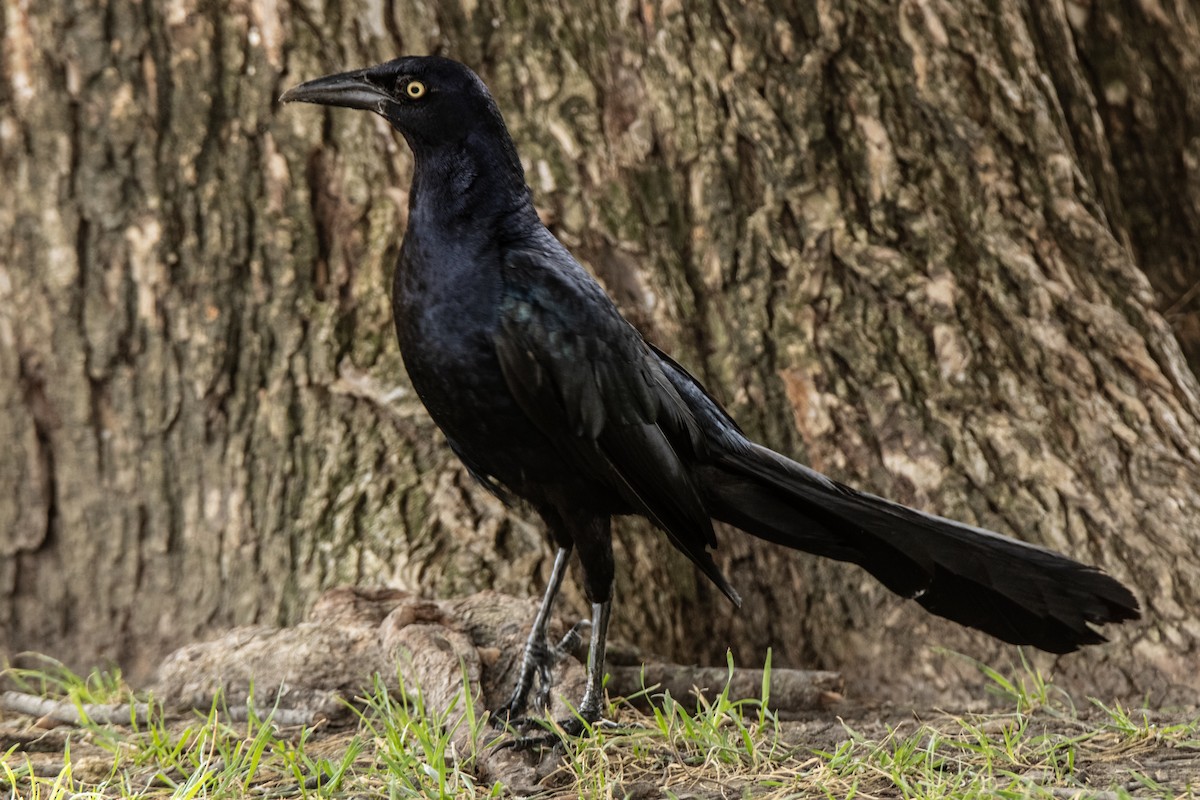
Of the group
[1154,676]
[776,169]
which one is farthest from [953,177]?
[1154,676]

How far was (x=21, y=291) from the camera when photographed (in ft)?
14.0

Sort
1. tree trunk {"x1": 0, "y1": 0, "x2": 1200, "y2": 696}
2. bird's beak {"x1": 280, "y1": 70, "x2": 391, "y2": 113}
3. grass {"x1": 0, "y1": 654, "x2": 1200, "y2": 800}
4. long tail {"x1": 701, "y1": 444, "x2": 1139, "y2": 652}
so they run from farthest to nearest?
tree trunk {"x1": 0, "y1": 0, "x2": 1200, "y2": 696} → bird's beak {"x1": 280, "y1": 70, "x2": 391, "y2": 113} → long tail {"x1": 701, "y1": 444, "x2": 1139, "y2": 652} → grass {"x1": 0, "y1": 654, "x2": 1200, "y2": 800}

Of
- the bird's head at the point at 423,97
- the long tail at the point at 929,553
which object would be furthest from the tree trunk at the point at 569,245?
the bird's head at the point at 423,97

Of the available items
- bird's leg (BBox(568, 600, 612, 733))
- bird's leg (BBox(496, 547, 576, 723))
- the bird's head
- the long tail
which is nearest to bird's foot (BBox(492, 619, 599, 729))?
bird's leg (BBox(496, 547, 576, 723))

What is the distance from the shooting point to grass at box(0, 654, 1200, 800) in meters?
2.91

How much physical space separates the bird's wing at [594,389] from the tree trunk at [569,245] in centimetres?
86

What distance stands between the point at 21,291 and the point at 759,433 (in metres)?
2.60

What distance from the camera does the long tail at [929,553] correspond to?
3303 millimetres

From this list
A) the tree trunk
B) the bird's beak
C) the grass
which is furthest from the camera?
the tree trunk

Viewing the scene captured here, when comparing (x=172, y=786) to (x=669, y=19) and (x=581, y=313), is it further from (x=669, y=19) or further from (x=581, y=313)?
(x=669, y=19)

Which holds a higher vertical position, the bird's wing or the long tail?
the bird's wing

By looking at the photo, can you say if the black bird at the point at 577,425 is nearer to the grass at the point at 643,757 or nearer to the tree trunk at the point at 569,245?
the grass at the point at 643,757

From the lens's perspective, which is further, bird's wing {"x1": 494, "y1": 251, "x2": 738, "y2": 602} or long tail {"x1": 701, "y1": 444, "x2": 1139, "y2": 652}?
long tail {"x1": 701, "y1": 444, "x2": 1139, "y2": 652}

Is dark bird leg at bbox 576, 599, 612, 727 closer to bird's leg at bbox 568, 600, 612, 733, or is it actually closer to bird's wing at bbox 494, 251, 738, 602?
bird's leg at bbox 568, 600, 612, 733
